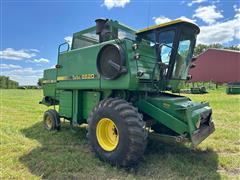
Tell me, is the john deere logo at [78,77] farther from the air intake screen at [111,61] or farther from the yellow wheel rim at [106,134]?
the yellow wheel rim at [106,134]

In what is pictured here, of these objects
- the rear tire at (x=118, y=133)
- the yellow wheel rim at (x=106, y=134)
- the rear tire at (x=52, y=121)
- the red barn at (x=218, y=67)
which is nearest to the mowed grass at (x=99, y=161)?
the rear tire at (x=118, y=133)

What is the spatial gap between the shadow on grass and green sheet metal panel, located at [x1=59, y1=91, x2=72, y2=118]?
94 centimetres

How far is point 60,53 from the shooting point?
6371 millimetres

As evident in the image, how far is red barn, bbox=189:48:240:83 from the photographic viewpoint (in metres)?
33.1

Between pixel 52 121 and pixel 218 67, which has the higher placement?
pixel 218 67

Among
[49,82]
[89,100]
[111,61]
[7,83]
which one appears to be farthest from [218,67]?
[7,83]

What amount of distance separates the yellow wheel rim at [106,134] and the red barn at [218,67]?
2947cm

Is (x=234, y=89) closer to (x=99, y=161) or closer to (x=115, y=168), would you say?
(x=99, y=161)

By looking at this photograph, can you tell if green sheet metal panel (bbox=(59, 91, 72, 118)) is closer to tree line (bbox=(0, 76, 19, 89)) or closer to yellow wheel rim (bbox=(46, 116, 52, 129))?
yellow wheel rim (bbox=(46, 116, 52, 129))

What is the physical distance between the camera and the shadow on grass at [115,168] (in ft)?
12.4

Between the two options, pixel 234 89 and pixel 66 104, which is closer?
pixel 66 104

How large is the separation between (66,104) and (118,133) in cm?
265

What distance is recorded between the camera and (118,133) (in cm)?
400

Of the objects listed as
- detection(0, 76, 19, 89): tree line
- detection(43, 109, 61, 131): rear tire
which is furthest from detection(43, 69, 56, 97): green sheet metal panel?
detection(0, 76, 19, 89): tree line
